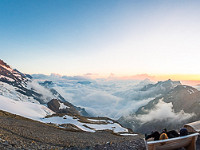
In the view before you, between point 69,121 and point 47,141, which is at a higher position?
point 47,141

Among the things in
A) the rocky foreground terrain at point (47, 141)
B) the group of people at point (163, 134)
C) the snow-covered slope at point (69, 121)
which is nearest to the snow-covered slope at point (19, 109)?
the snow-covered slope at point (69, 121)

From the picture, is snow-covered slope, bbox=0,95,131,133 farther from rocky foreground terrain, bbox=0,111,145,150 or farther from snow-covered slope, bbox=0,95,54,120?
rocky foreground terrain, bbox=0,111,145,150

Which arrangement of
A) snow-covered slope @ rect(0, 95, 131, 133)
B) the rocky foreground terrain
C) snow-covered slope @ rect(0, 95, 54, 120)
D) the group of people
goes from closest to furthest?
the group of people → the rocky foreground terrain → snow-covered slope @ rect(0, 95, 131, 133) → snow-covered slope @ rect(0, 95, 54, 120)

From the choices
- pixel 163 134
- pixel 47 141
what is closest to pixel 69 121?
pixel 47 141

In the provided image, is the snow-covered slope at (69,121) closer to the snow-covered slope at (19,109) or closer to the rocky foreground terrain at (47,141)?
the snow-covered slope at (19,109)

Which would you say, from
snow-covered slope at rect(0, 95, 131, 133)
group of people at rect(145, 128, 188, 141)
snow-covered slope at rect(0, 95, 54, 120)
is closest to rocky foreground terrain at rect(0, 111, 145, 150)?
group of people at rect(145, 128, 188, 141)

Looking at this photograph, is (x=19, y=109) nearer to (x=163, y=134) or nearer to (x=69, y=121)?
(x=69, y=121)

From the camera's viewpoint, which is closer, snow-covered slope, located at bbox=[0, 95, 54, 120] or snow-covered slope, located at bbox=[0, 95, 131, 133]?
snow-covered slope, located at bbox=[0, 95, 131, 133]

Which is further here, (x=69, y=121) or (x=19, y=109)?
(x=19, y=109)

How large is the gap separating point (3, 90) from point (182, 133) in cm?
23600

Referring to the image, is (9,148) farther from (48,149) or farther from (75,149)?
(75,149)

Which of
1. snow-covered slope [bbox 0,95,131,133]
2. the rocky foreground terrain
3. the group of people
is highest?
the group of people

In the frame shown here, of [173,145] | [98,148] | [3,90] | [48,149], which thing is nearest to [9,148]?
[48,149]

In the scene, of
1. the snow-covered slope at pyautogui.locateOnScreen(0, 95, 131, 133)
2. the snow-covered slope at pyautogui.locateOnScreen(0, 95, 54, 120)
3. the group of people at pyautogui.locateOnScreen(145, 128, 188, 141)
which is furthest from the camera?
the snow-covered slope at pyautogui.locateOnScreen(0, 95, 54, 120)
